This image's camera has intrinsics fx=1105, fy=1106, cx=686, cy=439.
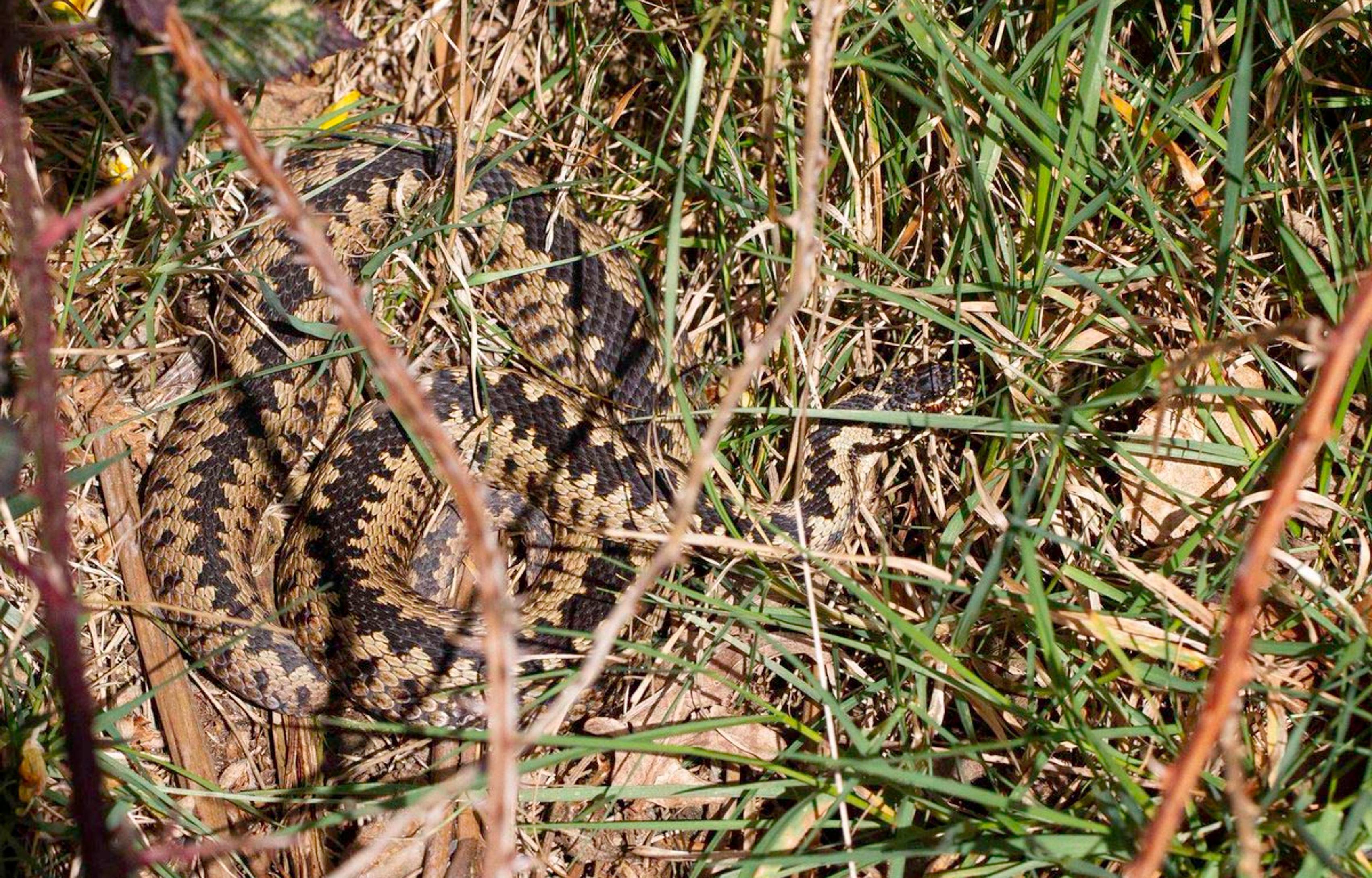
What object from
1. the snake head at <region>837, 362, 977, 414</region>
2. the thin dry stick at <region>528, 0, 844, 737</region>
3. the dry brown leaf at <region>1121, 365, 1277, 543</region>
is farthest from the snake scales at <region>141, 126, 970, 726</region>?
the thin dry stick at <region>528, 0, 844, 737</region>

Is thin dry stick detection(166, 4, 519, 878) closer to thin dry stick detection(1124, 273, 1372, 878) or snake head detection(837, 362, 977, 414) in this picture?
thin dry stick detection(1124, 273, 1372, 878)

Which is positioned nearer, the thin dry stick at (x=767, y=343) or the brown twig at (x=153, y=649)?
the thin dry stick at (x=767, y=343)

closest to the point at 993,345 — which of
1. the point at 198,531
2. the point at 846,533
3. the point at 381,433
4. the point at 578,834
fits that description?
the point at 846,533

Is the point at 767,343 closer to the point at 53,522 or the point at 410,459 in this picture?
the point at 53,522

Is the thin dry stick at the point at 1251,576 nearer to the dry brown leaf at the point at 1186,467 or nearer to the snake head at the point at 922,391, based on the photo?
the dry brown leaf at the point at 1186,467

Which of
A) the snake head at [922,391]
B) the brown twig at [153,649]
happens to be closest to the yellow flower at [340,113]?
the brown twig at [153,649]

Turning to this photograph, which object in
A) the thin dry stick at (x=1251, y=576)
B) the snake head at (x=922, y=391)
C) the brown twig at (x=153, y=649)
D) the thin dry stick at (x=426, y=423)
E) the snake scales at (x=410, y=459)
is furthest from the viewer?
the snake scales at (x=410, y=459)

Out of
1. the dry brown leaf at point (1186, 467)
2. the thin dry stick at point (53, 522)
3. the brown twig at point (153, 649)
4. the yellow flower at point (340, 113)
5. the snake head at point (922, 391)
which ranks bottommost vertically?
the brown twig at point (153, 649)
